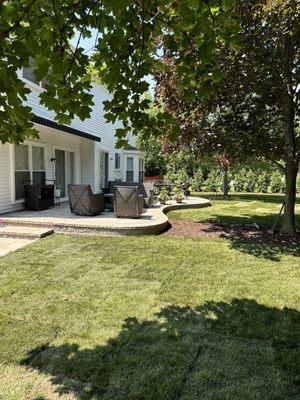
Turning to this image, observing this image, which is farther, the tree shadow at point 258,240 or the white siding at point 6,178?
the white siding at point 6,178

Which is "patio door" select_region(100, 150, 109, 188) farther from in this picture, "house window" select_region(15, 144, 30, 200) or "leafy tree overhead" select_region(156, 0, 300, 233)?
"leafy tree overhead" select_region(156, 0, 300, 233)

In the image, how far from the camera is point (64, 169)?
1371cm

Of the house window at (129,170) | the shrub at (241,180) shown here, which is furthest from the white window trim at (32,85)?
the shrub at (241,180)

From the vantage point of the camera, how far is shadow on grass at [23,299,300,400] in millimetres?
2623

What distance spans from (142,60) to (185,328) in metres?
2.73

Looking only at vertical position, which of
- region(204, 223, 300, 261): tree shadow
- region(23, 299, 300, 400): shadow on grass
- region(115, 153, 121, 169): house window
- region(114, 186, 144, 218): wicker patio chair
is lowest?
region(23, 299, 300, 400): shadow on grass

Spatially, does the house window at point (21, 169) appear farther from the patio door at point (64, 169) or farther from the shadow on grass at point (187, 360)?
the shadow on grass at point (187, 360)

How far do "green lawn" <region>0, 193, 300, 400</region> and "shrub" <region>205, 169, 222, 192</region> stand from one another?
842 inches

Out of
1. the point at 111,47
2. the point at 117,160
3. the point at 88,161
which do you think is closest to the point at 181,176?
the point at 117,160

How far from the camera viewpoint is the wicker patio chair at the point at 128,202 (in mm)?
9203

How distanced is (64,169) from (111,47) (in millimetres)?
11529

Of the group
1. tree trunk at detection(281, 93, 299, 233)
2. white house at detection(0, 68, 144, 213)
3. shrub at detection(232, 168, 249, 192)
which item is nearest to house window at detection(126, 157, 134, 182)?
white house at detection(0, 68, 144, 213)

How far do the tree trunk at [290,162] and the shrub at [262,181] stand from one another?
63.0 feet

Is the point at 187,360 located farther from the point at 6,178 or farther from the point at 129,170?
the point at 129,170
